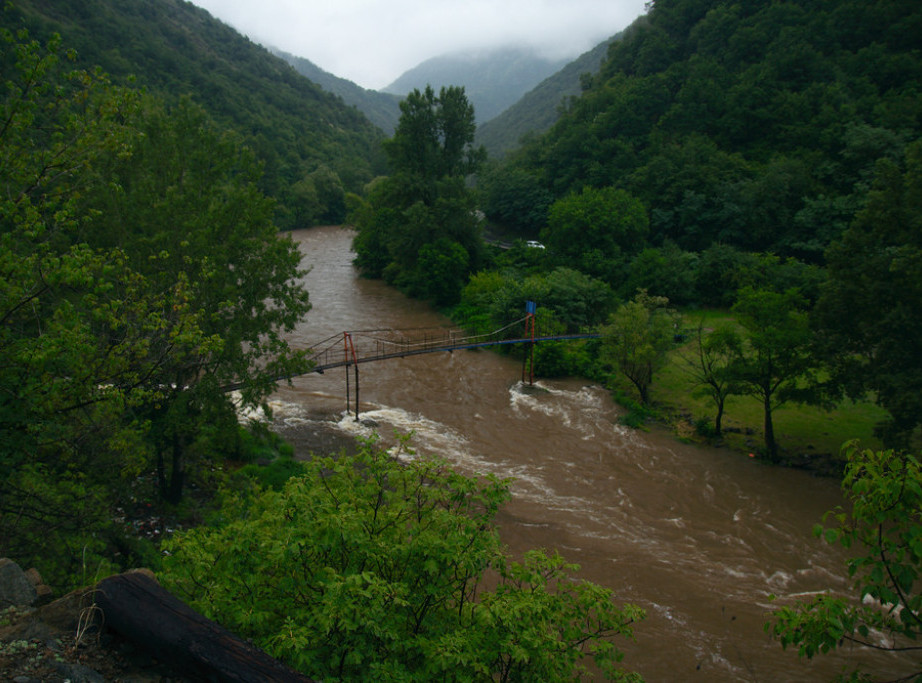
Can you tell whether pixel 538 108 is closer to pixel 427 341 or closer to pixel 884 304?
pixel 427 341

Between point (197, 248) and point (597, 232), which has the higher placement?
point (597, 232)

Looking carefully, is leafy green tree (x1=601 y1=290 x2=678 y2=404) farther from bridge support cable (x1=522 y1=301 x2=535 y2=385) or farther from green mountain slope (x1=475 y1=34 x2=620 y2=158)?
green mountain slope (x1=475 y1=34 x2=620 y2=158)

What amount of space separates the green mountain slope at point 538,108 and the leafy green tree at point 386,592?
102503 millimetres

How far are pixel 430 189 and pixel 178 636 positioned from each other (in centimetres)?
3626

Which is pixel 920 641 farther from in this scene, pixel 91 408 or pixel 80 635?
pixel 91 408

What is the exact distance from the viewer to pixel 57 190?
5.87 meters

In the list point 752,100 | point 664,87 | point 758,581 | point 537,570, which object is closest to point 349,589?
point 537,570

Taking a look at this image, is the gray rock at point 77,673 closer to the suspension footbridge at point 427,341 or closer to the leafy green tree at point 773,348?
the leafy green tree at point 773,348

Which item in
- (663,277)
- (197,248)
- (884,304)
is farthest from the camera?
(663,277)

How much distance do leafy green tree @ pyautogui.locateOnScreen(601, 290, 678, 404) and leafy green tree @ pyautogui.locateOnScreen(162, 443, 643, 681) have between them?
53.8 feet

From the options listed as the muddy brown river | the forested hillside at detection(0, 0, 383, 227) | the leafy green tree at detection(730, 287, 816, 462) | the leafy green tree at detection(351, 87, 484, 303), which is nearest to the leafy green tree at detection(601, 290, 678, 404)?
the muddy brown river

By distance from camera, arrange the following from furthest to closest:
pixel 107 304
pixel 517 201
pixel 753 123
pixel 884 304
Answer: pixel 517 201, pixel 753 123, pixel 884 304, pixel 107 304

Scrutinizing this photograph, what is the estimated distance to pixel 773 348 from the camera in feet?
54.3

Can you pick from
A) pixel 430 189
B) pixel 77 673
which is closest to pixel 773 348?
pixel 77 673
